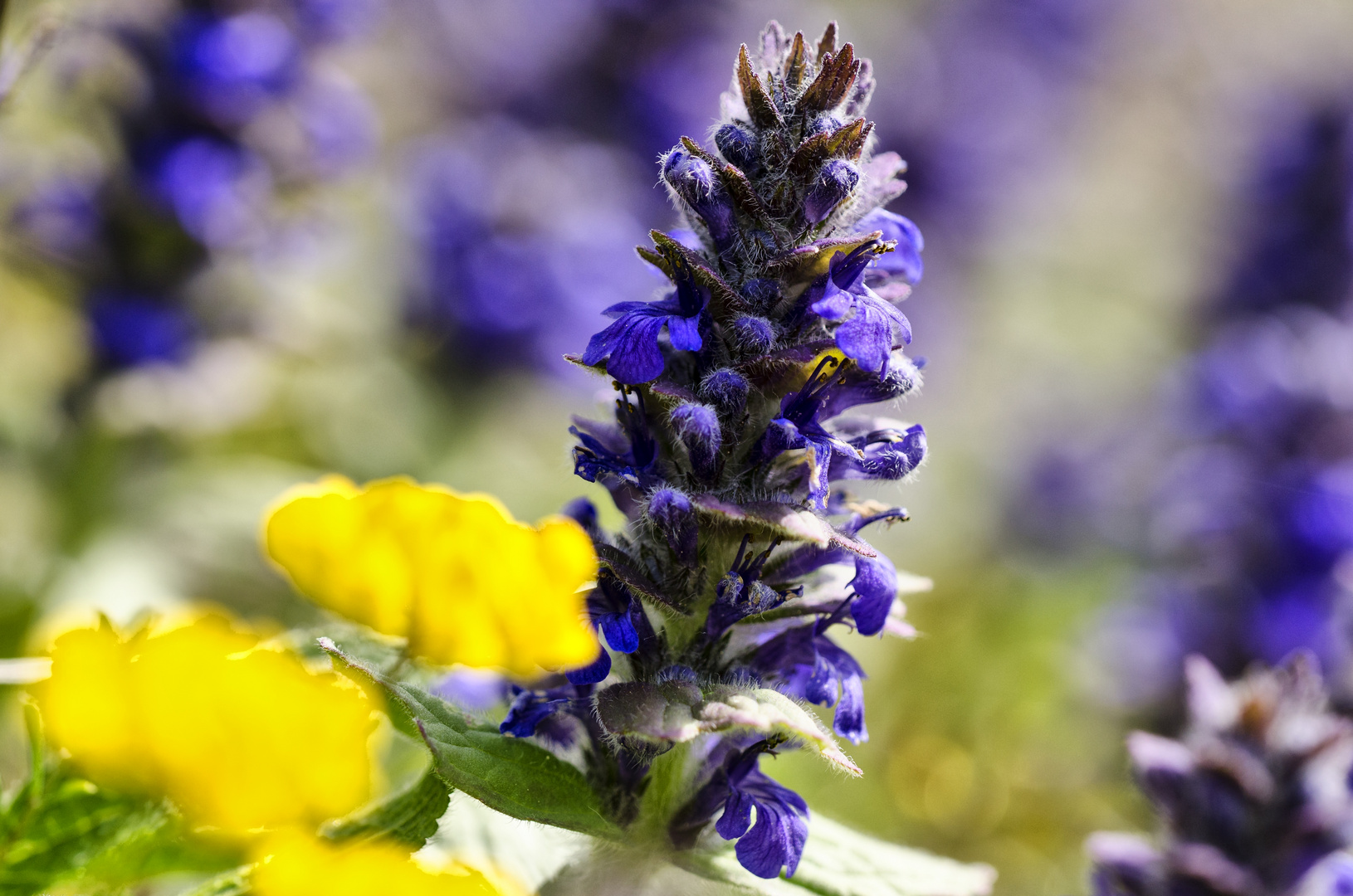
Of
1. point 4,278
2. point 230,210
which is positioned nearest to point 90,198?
point 230,210

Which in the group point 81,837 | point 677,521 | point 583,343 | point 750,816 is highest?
point 583,343

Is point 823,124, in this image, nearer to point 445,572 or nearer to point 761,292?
point 761,292

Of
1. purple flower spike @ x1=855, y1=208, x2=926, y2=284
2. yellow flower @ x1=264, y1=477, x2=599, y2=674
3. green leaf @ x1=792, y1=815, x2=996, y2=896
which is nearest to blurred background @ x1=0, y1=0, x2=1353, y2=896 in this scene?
yellow flower @ x1=264, y1=477, x2=599, y2=674

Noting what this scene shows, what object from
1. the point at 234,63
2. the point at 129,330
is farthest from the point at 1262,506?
the point at 129,330

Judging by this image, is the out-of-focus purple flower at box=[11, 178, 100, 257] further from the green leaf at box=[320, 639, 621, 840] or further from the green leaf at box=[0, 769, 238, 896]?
the green leaf at box=[320, 639, 621, 840]

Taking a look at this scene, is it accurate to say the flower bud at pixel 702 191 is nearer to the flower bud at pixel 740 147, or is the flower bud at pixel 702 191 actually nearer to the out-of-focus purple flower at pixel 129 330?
the flower bud at pixel 740 147

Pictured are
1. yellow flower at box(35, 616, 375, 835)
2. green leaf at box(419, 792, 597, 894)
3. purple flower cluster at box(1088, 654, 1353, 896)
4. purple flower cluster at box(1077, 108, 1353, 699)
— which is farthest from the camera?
purple flower cluster at box(1077, 108, 1353, 699)

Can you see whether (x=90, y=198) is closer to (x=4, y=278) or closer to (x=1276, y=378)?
(x=4, y=278)
